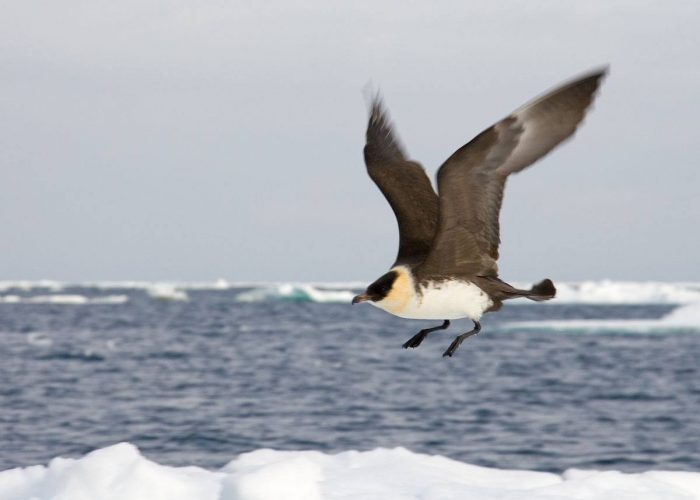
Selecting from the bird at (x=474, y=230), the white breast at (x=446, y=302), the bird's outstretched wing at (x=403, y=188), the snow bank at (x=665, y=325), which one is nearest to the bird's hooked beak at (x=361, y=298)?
the bird at (x=474, y=230)

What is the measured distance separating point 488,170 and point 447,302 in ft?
2.54

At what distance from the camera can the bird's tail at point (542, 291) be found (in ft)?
19.0

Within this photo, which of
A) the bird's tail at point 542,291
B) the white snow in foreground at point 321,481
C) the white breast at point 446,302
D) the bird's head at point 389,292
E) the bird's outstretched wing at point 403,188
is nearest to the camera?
the bird's head at point 389,292

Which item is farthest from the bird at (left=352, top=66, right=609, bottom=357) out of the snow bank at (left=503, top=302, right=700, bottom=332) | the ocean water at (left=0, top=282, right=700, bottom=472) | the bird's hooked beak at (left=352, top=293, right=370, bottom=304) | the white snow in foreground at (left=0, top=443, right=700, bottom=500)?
the snow bank at (left=503, top=302, right=700, bottom=332)

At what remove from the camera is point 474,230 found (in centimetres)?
578

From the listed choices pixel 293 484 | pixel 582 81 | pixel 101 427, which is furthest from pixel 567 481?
pixel 101 427

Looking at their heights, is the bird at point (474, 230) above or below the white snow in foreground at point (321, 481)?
above

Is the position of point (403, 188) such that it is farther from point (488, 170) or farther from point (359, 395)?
point (359, 395)

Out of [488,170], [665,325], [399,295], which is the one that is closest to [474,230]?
[488,170]

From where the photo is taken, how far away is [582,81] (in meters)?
5.18

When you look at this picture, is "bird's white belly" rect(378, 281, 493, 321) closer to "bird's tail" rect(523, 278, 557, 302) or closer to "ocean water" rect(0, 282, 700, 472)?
"bird's tail" rect(523, 278, 557, 302)

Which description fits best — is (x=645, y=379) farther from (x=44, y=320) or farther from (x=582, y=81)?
(x=44, y=320)

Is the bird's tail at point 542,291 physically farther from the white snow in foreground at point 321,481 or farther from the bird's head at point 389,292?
the white snow in foreground at point 321,481

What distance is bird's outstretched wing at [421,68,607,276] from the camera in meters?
5.21
